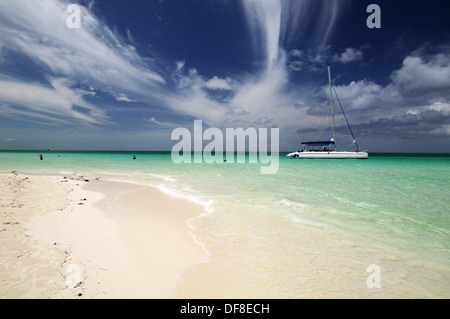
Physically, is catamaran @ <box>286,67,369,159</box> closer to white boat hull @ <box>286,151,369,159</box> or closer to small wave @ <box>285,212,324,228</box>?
white boat hull @ <box>286,151,369,159</box>

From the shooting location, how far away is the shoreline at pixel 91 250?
133 inches

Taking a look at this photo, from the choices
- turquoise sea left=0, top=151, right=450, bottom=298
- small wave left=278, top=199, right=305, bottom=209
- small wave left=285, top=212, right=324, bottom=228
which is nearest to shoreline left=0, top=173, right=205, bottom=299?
turquoise sea left=0, top=151, right=450, bottom=298

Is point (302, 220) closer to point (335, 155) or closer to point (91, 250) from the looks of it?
point (91, 250)

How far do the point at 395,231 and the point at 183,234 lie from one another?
23.7 feet

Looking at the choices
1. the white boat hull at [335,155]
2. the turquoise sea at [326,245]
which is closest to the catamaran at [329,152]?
the white boat hull at [335,155]

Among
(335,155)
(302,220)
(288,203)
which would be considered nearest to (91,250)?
(302,220)

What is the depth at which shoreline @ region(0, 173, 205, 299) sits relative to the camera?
11.1ft

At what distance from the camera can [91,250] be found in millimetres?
4750

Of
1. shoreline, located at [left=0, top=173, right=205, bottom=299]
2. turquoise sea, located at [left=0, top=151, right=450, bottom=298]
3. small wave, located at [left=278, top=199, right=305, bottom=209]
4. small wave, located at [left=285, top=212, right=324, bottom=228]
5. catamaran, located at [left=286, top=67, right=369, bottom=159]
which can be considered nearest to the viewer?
shoreline, located at [left=0, top=173, right=205, bottom=299]

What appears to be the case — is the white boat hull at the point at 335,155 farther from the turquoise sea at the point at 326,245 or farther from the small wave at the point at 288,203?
the small wave at the point at 288,203

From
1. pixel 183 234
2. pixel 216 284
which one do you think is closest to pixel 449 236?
pixel 216 284
